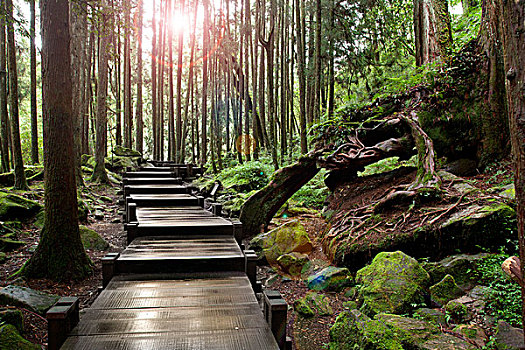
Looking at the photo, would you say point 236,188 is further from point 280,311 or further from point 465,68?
point 280,311

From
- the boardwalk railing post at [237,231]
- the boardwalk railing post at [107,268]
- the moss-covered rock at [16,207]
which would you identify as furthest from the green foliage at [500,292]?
the moss-covered rock at [16,207]

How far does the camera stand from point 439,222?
17.1 ft

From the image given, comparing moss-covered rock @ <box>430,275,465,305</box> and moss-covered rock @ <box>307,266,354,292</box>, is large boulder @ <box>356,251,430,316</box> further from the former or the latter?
moss-covered rock @ <box>307,266,354,292</box>

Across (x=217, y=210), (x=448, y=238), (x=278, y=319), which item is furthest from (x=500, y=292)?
(x=217, y=210)

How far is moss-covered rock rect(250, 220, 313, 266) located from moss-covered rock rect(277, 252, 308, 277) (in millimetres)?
280

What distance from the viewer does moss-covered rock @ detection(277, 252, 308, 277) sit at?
6324mm

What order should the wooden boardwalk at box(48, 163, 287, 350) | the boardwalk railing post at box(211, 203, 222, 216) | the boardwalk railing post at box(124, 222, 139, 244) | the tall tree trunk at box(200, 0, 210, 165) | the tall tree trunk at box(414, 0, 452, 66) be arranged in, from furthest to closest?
the tall tree trunk at box(200, 0, 210, 165)
the tall tree trunk at box(414, 0, 452, 66)
the boardwalk railing post at box(211, 203, 222, 216)
the boardwalk railing post at box(124, 222, 139, 244)
the wooden boardwalk at box(48, 163, 287, 350)

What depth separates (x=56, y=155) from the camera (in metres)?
5.36

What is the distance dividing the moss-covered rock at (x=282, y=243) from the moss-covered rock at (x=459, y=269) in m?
2.69

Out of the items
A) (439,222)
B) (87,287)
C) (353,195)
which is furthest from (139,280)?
(353,195)

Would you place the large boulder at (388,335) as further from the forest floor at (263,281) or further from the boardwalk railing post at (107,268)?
the boardwalk railing post at (107,268)

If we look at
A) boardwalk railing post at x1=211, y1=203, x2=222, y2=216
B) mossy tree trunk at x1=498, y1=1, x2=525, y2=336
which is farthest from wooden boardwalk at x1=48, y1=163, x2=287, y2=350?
mossy tree trunk at x1=498, y1=1, x2=525, y2=336

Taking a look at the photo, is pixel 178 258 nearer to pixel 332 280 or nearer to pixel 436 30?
pixel 332 280

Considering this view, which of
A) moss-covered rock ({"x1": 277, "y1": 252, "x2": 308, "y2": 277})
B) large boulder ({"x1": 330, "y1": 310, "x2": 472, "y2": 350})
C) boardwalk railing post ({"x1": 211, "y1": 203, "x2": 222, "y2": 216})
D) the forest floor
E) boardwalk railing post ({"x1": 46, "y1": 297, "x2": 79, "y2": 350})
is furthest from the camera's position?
boardwalk railing post ({"x1": 211, "y1": 203, "x2": 222, "y2": 216})
